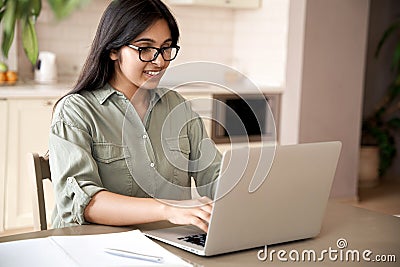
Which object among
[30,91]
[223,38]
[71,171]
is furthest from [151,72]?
[223,38]

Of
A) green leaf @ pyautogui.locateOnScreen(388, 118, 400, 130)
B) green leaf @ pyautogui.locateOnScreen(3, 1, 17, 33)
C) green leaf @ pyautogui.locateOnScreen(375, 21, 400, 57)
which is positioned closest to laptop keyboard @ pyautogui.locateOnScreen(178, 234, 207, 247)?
green leaf @ pyautogui.locateOnScreen(3, 1, 17, 33)

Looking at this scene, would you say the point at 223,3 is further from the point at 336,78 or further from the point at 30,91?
the point at 30,91

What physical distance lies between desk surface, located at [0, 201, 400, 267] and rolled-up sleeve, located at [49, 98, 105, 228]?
0.28 ft

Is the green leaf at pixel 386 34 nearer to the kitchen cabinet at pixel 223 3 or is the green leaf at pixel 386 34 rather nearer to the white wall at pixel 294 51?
the white wall at pixel 294 51

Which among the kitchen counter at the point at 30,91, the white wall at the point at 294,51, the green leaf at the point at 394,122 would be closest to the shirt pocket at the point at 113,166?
the kitchen counter at the point at 30,91

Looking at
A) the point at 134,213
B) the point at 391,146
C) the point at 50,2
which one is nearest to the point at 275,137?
the point at 391,146

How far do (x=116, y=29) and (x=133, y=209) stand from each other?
0.56m

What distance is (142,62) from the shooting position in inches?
73.0

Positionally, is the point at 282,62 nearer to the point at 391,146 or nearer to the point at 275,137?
the point at 275,137

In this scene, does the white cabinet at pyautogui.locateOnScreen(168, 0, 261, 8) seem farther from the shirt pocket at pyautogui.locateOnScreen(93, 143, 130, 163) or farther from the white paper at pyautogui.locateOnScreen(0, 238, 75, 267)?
the white paper at pyautogui.locateOnScreen(0, 238, 75, 267)

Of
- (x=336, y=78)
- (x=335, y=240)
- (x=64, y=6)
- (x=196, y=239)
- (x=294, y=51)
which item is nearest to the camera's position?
(x=64, y=6)

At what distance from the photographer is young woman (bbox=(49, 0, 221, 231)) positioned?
1628mm

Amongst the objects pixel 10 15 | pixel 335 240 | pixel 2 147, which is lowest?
pixel 2 147

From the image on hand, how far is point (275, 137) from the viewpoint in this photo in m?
5.07
